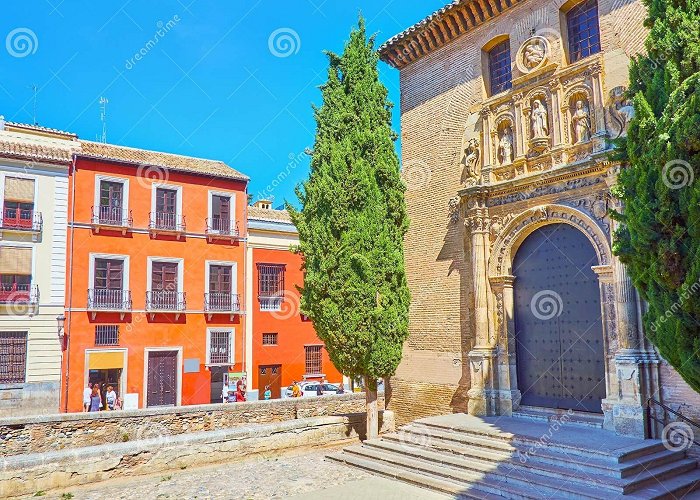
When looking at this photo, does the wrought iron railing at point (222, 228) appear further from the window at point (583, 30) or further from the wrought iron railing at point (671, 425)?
the wrought iron railing at point (671, 425)

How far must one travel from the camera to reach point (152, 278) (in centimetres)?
2225

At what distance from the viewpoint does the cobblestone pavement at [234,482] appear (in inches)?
343

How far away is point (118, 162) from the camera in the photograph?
21.9 metres

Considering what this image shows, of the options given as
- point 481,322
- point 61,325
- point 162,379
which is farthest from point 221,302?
point 481,322

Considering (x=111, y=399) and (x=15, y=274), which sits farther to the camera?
(x=15, y=274)

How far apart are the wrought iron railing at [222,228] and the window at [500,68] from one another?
1455 centimetres


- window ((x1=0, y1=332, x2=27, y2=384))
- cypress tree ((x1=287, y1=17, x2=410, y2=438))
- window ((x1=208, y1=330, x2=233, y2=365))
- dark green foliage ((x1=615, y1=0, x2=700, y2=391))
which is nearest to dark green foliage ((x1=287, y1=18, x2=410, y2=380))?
cypress tree ((x1=287, y1=17, x2=410, y2=438))

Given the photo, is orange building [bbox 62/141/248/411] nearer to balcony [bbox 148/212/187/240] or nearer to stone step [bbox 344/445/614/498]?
balcony [bbox 148/212/187/240]

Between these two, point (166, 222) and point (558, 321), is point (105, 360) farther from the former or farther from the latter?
point (558, 321)

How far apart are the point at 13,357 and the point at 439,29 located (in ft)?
57.9

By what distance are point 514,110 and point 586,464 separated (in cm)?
728

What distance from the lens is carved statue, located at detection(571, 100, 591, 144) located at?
10.6 metres

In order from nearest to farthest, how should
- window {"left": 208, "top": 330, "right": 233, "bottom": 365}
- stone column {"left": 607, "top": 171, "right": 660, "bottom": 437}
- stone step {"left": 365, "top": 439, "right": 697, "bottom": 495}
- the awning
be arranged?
stone step {"left": 365, "top": 439, "right": 697, "bottom": 495}
stone column {"left": 607, "top": 171, "right": 660, "bottom": 437}
the awning
window {"left": 208, "top": 330, "right": 233, "bottom": 365}

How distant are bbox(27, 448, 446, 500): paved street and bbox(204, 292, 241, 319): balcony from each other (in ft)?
43.2
